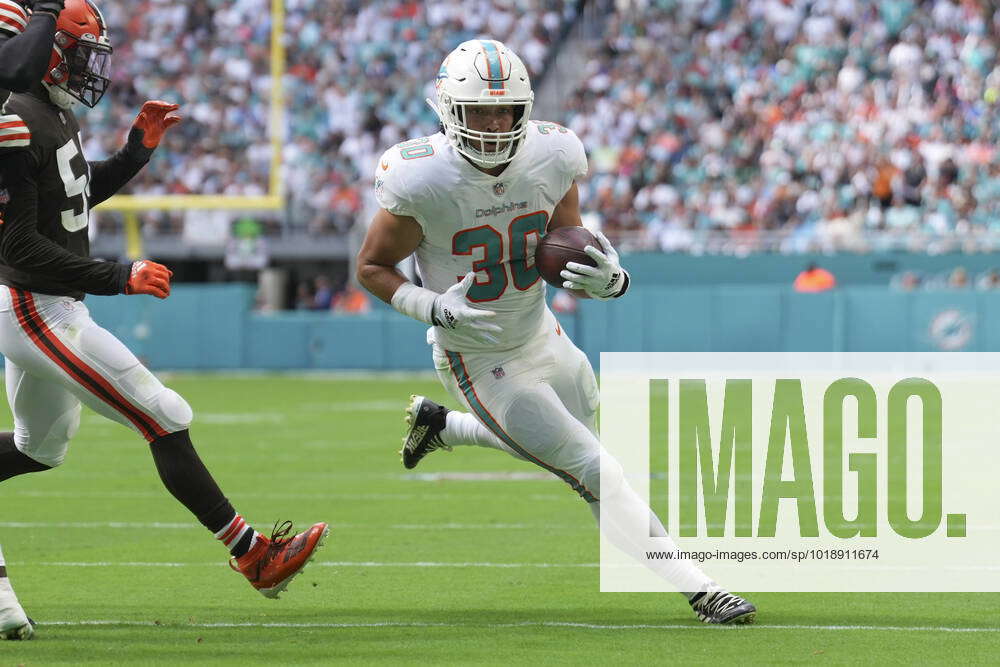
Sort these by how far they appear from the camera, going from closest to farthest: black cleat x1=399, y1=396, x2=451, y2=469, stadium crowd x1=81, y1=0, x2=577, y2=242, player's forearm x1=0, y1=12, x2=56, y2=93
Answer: player's forearm x1=0, y1=12, x2=56, y2=93 → black cleat x1=399, y1=396, x2=451, y2=469 → stadium crowd x1=81, y1=0, x2=577, y2=242

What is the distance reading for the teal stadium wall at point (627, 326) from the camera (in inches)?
714

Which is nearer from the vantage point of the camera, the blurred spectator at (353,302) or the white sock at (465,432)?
the white sock at (465,432)

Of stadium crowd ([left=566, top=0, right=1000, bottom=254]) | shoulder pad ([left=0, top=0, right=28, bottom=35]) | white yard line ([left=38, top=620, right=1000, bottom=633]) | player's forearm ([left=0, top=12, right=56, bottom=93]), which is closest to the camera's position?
player's forearm ([left=0, top=12, right=56, bottom=93])

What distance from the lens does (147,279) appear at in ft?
15.1

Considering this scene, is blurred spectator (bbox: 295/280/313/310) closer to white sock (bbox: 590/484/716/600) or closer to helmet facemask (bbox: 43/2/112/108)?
helmet facemask (bbox: 43/2/112/108)

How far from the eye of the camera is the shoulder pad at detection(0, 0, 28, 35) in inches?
179

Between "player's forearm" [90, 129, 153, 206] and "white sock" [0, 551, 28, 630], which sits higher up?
"player's forearm" [90, 129, 153, 206]

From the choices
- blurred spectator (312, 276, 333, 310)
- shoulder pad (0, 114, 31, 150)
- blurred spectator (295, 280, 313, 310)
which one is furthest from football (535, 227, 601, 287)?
blurred spectator (295, 280, 313, 310)

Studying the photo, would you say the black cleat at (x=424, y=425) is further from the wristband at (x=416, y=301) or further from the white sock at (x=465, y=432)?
the wristband at (x=416, y=301)

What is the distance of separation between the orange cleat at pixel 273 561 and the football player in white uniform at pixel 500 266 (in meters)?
0.74

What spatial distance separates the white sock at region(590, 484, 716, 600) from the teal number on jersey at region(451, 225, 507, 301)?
0.76 m

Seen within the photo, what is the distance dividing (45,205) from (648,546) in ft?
7.10

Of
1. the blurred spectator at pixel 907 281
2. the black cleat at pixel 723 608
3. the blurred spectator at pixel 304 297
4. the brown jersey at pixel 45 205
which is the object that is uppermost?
the brown jersey at pixel 45 205

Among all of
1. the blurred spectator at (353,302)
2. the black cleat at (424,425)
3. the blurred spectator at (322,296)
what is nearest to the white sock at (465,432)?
the black cleat at (424,425)
